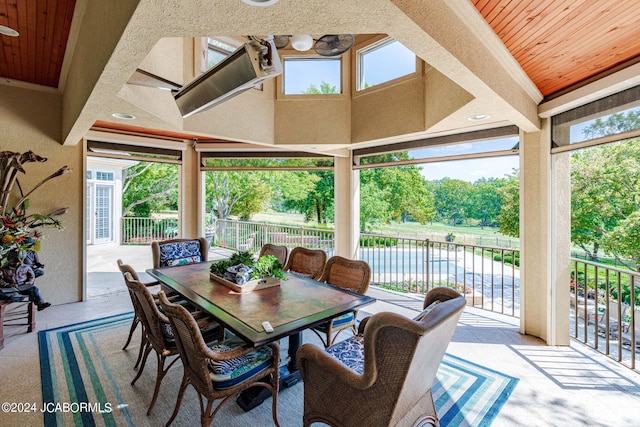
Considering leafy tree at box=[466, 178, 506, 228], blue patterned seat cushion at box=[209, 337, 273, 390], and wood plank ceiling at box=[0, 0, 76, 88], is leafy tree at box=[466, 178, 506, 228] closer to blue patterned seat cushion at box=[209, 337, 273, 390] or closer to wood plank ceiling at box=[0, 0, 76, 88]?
blue patterned seat cushion at box=[209, 337, 273, 390]

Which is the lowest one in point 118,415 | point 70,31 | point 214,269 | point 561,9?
point 118,415

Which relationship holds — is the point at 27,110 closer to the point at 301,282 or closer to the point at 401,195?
the point at 301,282

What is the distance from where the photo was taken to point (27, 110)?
377cm

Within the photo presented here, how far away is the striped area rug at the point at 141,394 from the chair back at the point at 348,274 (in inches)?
38.2

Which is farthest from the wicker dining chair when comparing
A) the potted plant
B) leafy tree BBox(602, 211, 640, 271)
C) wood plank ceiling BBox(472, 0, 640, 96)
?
leafy tree BBox(602, 211, 640, 271)

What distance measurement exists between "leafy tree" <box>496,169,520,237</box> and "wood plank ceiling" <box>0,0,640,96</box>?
603 cm

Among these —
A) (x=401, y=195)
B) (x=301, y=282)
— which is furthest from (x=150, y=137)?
(x=401, y=195)

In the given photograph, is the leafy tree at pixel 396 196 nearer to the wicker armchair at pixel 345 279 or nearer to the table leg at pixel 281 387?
the wicker armchair at pixel 345 279

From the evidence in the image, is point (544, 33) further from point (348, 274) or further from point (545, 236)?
point (348, 274)

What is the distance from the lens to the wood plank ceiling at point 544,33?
162cm

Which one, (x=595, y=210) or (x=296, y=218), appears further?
(x=296, y=218)

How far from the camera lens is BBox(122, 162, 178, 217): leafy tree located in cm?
1095

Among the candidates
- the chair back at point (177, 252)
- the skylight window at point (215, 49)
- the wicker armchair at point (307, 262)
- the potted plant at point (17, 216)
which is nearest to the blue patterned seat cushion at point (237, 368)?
Result: the wicker armchair at point (307, 262)

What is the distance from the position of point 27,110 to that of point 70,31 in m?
2.16
